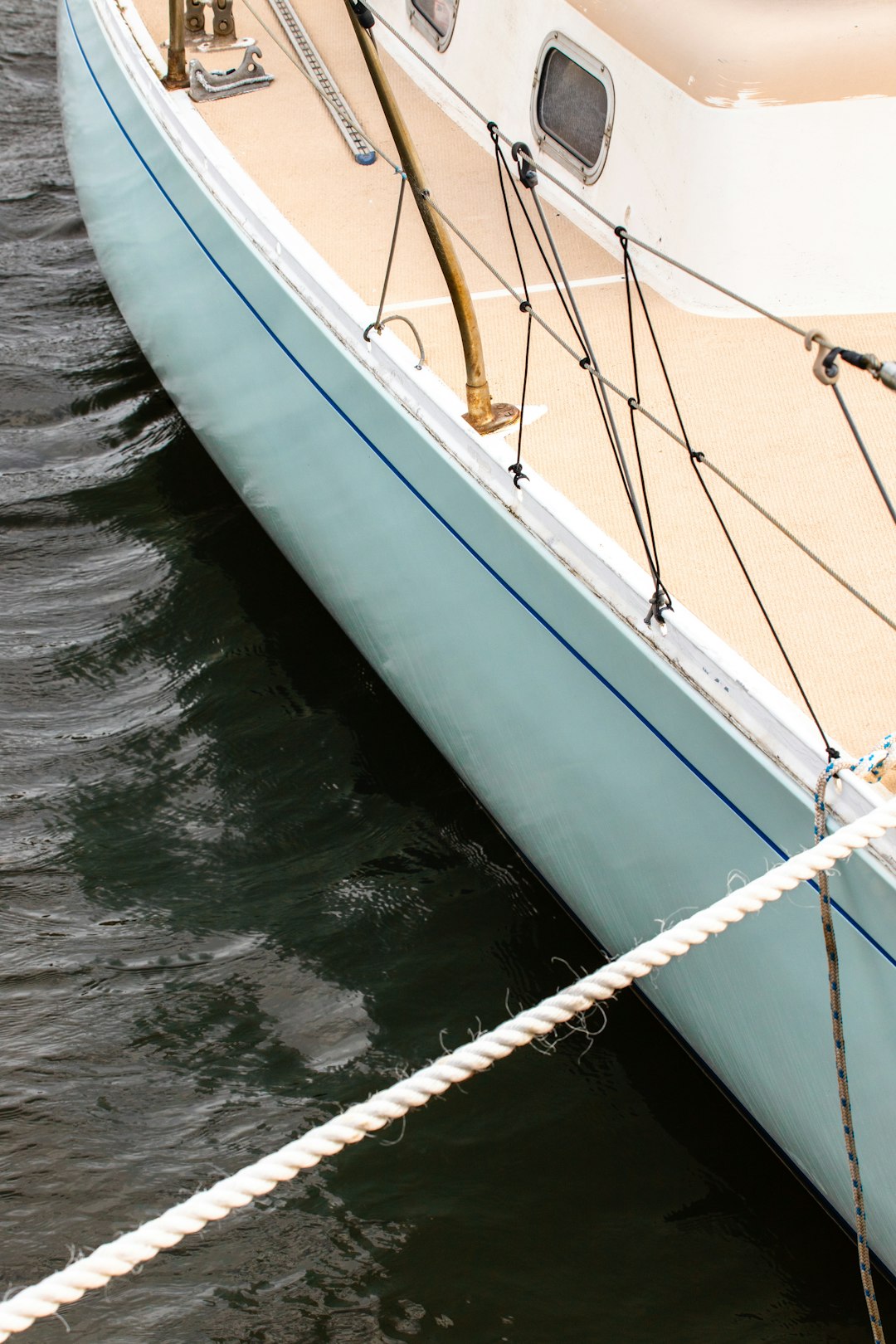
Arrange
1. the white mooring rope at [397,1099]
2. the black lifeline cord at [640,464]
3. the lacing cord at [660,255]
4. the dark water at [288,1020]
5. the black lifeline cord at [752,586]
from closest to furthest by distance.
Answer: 1. the white mooring rope at [397,1099]
2. the black lifeline cord at [752,586]
3. the lacing cord at [660,255]
4. the black lifeline cord at [640,464]
5. the dark water at [288,1020]

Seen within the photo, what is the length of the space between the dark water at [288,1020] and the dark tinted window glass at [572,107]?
1602 millimetres

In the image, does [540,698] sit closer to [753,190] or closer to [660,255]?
[660,255]

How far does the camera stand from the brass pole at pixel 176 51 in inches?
151

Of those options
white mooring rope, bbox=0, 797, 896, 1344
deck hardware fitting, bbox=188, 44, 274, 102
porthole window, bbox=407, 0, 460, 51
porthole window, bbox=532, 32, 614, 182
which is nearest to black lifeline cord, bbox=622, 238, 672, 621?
porthole window, bbox=532, 32, 614, 182

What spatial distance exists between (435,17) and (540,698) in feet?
7.80

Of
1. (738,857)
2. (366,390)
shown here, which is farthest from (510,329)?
(738,857)

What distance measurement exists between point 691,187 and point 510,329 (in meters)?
0.53

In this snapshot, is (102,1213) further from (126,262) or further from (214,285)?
(126,262)

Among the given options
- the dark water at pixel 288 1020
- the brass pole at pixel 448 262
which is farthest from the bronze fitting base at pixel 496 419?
the dark water at pixel 288 1020

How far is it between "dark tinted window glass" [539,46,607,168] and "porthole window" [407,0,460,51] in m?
0.58

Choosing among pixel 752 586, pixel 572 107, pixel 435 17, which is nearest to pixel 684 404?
pixel 752 586

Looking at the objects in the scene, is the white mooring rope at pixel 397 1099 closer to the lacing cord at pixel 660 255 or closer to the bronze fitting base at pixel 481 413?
the lacing cord at pixel 660 255

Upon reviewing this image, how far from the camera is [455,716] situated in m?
3.13

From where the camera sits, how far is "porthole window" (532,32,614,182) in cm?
327
